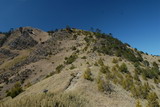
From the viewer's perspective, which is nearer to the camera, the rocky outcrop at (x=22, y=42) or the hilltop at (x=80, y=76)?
the hilltop at (x=80, y=76)

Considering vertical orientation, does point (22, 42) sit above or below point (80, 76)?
above

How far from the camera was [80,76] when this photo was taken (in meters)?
18.8

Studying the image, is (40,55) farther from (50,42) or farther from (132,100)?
(132,100)

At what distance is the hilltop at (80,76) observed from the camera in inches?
464

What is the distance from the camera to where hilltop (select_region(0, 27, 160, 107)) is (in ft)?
38.7

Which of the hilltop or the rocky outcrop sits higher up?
the rocky outcrop

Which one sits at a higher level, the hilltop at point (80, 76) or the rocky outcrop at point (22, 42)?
the rocky outcrop at point (22, 42)

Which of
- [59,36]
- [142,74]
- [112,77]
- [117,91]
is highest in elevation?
[59,36]

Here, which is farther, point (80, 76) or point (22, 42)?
point (22, 42)

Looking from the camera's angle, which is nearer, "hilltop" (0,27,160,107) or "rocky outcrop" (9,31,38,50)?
"hilltop" (0,27,160,107)

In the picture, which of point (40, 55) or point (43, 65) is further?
point (40, 55)

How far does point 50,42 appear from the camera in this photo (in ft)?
173

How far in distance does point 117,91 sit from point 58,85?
7234 millimetres

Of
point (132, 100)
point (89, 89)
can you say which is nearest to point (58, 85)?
point (89, 89)
